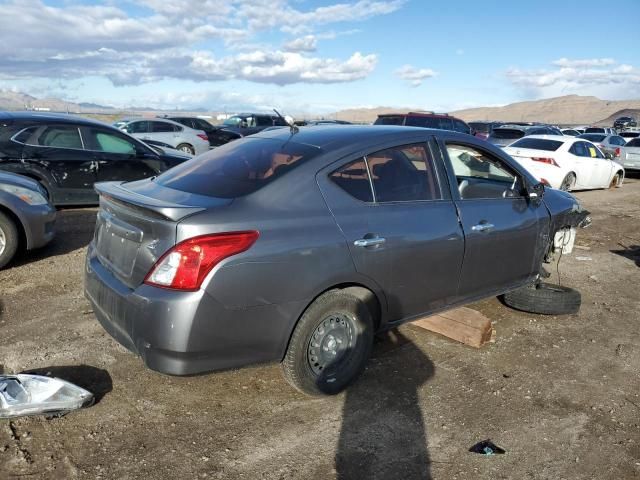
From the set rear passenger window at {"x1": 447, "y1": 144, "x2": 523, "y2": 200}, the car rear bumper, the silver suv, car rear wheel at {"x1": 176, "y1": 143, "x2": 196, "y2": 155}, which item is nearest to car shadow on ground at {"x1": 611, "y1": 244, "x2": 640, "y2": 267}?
rear passenger window at {"x1": 447, "y1": 144, "x2": 523, "y2": 200}

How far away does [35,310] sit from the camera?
4.63 metres

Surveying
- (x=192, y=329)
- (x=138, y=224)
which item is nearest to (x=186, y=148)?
(x=138, y=224)

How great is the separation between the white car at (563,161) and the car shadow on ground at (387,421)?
380 inches

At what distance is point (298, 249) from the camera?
2.99 meters

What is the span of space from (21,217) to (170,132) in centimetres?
1237

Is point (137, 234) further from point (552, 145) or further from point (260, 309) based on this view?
point (552, 145)

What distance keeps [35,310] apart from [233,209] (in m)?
2.75

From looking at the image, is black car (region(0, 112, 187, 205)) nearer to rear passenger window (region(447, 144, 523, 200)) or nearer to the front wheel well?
the front wheel well

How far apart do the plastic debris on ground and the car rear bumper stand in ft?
4.03

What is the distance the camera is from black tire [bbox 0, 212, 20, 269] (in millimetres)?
5586

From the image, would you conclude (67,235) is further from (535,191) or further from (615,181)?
(615,181)

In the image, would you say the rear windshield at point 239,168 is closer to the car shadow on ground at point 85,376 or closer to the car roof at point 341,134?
the car roof at point 341,134

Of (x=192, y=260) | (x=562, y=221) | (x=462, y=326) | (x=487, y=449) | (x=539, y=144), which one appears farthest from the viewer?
(x=539, y=144)

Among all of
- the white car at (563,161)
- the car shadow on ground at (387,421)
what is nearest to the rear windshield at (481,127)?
the white car at (563,161)
